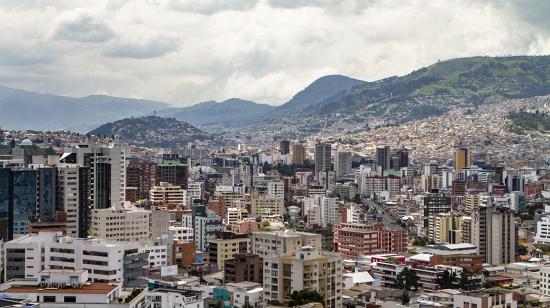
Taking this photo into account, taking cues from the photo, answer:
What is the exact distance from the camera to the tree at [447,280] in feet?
95.4

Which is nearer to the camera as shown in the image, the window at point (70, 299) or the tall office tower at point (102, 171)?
the window at point (70, 299)

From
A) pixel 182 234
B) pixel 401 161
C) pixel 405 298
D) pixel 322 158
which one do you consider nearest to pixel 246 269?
pixel 405 298

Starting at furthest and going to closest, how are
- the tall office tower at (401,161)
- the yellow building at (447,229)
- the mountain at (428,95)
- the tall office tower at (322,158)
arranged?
1. the mountain at (428,95)
2. the tall office tower at (401,161)
3. the tall office tower at (322,158)
4. the yellow building at (447,229)

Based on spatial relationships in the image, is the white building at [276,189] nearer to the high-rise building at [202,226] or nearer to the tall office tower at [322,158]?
the high-rise building at [202,226]

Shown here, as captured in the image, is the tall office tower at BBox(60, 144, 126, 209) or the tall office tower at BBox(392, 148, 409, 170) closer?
the tall office tower at BBox(60, 144, 126, 209)

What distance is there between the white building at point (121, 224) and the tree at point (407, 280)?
27.3ft

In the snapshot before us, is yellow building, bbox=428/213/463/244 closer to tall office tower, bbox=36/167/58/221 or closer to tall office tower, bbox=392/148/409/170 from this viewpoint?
tall office tower, bbox=36/167/58/221

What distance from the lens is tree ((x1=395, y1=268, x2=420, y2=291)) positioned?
29.6 metres

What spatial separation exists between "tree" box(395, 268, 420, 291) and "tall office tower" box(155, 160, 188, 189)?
26.5 metres

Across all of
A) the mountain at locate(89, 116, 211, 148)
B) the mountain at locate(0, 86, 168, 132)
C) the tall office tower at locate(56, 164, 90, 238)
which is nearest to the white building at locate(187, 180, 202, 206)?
the tall office tower at locate(56, 164, 90, 238)

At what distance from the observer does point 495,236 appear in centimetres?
3584

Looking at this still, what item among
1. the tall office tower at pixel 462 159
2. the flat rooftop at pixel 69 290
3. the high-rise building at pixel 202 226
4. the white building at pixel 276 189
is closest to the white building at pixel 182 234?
the high-rise building at pixel 202 226

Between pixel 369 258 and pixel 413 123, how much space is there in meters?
87.9

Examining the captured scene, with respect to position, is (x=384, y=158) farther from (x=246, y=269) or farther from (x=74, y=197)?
(x=246, y=269)
